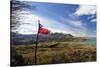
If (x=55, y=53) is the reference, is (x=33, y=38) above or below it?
above

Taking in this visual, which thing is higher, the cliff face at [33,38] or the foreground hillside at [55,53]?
the cliff face at [33,38]

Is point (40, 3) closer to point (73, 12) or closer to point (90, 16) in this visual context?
point (73, 12)

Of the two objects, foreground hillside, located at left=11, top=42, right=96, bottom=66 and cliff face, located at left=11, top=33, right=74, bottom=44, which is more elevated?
cliff face, located at left=11, top=33, right=74, bottom=44
